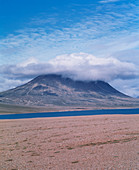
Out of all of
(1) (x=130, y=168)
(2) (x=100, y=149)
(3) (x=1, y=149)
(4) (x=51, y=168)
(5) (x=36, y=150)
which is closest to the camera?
(1) (x=130, y=168)

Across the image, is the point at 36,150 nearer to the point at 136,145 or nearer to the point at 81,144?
the point at 81,144

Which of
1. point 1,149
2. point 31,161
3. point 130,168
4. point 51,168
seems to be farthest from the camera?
point 1,149

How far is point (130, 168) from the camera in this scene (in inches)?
503

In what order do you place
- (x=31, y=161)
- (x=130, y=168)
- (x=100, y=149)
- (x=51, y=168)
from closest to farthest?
(x=130, y=168) < (x=51, y=168) < (x=31, y=161) < (x=100, y=149)

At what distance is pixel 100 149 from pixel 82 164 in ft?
14.5

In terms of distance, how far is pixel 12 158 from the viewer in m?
17.0

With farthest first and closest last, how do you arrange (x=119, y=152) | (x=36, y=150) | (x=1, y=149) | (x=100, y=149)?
(x=1, y=149) → (x=36, y=150) → (x=100, y=149) → (x=119, y=152)

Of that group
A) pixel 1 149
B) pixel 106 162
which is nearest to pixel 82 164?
pixel 106 162

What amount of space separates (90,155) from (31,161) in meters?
4.37

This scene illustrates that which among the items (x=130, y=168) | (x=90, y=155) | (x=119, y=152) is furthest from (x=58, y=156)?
(x=130, y=168)

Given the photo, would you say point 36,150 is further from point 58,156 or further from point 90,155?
point 90,155

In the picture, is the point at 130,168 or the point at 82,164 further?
the point at 82,164

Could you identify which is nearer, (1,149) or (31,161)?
(31,161)

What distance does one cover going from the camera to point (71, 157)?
1616cm
